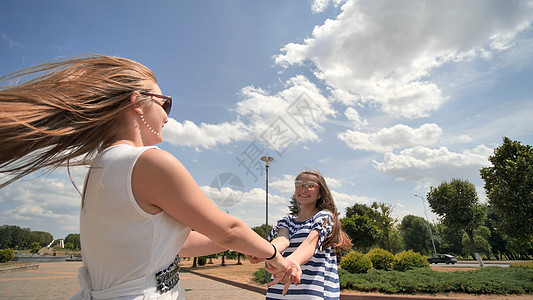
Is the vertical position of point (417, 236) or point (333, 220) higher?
point (417, 236)

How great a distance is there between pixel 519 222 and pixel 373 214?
57.5 feet

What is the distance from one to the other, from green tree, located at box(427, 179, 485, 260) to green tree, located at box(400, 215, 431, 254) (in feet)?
94.9

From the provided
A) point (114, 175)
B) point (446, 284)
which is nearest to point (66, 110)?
point (114, 175)

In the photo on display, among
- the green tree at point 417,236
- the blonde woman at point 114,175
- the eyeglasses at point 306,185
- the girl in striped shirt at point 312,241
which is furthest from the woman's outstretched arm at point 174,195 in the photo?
the green tree at point 417,236

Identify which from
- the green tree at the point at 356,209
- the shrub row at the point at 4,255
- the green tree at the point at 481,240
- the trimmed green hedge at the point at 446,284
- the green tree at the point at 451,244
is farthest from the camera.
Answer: the green tree at the point at 451,244

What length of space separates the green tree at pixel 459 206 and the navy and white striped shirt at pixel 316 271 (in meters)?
30.6

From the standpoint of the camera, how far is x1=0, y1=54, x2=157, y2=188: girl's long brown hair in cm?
96

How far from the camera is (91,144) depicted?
1.12m

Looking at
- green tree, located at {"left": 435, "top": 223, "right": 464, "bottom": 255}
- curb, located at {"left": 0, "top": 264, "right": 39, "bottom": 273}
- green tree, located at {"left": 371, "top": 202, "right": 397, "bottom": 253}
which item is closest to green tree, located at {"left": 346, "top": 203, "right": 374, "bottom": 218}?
green tree, located at {"left": 371, "top": 202, "right": 397, "bottom": 253}

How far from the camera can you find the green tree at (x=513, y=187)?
16938 mm

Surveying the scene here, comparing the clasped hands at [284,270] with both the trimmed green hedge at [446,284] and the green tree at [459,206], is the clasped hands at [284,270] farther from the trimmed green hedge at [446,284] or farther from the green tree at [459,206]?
the green tree at [459,206]

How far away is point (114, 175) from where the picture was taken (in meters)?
0.94

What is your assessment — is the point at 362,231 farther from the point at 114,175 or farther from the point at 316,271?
the point at 114,175

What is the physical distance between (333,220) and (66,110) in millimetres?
2276
